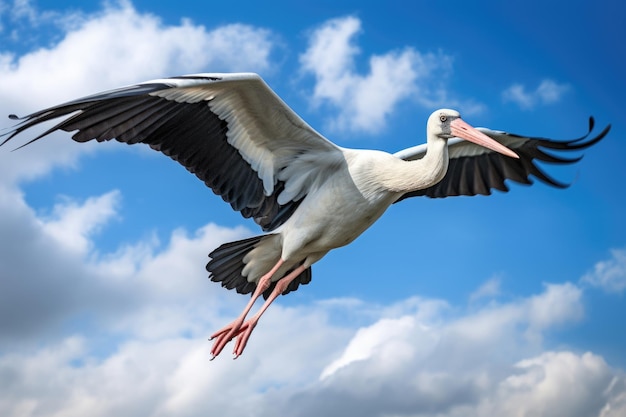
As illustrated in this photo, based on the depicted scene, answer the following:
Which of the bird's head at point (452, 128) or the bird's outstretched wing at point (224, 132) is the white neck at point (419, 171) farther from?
the bird's outstretched wing at point (224, 132)

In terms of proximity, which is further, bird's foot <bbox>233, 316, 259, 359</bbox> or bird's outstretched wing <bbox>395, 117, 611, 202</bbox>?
bird's outstretched wing <bbox>395, 117, 611, 202</bbox>

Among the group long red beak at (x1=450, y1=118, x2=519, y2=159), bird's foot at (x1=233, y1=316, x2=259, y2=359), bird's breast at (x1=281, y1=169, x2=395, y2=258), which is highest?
long red beak at (x1=450, y1=118, x2=519, y2=159)

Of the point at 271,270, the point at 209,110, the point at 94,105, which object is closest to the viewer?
the point at 94,105

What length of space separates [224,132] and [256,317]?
5.92 feet

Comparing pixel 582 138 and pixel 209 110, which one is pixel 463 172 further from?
pixel 209 110

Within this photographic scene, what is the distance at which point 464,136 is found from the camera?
8641 mm

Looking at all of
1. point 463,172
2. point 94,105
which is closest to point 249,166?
point 94,105

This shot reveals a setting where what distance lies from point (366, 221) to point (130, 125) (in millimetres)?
2307

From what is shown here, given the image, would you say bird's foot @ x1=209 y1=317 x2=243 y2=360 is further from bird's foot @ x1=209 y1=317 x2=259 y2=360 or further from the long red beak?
the long red beak

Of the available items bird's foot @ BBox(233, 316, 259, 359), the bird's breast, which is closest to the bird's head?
the bird's breast

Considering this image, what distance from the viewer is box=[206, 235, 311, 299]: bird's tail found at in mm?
9102

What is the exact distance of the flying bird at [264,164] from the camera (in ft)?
26.3

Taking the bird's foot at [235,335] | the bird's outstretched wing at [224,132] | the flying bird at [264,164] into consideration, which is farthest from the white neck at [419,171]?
the bird's foot at [235,335]

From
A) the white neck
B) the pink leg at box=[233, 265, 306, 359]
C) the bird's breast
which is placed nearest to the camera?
the white neck
